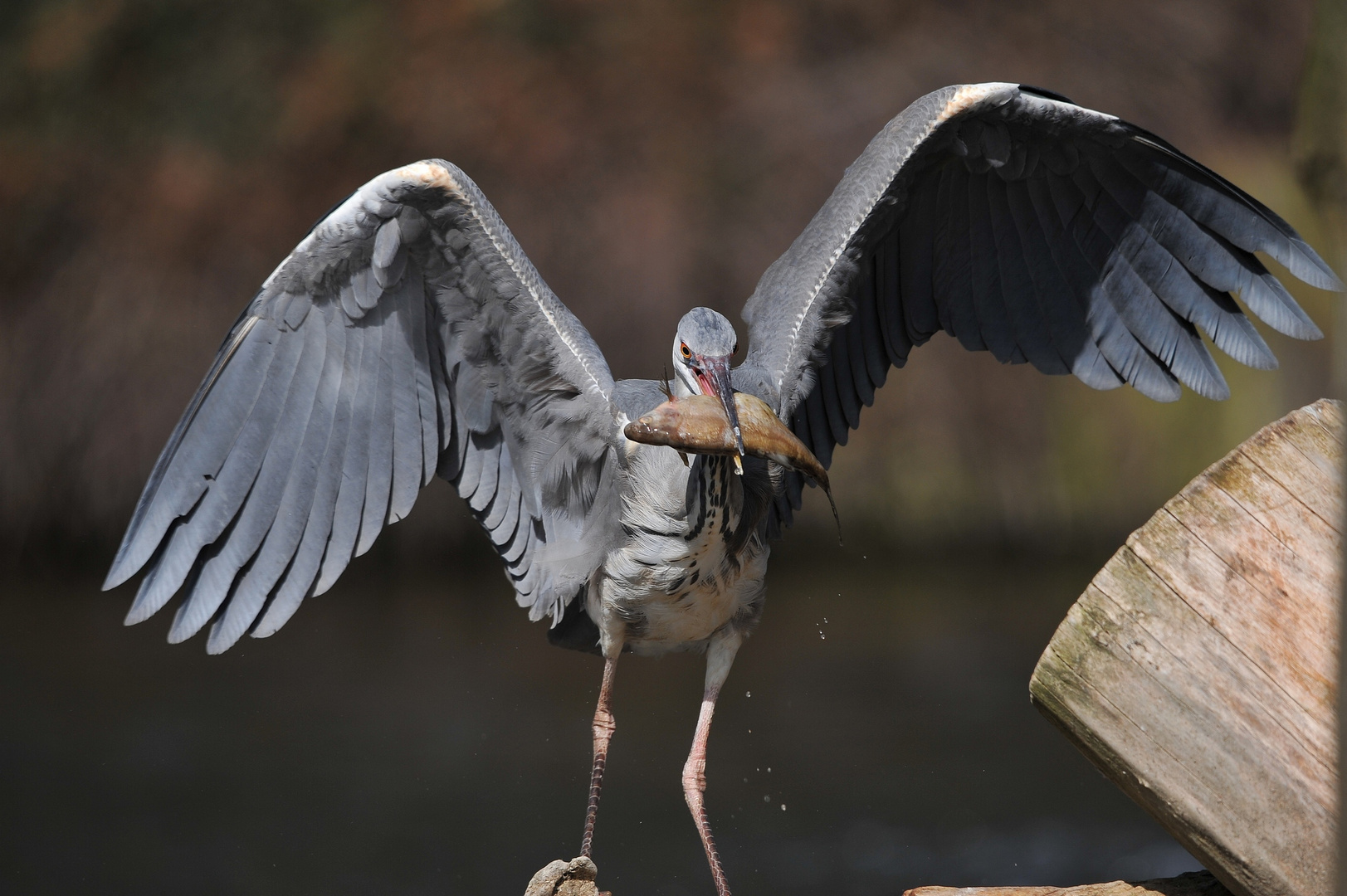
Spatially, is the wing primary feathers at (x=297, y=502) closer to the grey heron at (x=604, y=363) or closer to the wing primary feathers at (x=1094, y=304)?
the grey heron at (x=604, y=363)

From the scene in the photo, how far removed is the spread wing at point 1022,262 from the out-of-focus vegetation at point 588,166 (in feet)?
10.4

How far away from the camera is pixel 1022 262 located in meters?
3.00

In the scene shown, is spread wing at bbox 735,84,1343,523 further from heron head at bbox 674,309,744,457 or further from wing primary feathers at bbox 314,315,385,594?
wing primary feathers at bbox 314,315,385,594

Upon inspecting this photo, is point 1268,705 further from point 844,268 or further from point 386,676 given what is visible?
point 386,676

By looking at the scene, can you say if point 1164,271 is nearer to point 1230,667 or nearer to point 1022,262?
point 1022,262

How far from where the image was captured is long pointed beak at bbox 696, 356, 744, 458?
7.91 ft

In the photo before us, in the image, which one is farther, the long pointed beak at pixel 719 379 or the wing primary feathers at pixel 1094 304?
the wing primary feathers at pixel 1094 304

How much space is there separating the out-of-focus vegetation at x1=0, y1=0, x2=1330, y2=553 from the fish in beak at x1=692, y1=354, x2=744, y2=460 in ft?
12.1

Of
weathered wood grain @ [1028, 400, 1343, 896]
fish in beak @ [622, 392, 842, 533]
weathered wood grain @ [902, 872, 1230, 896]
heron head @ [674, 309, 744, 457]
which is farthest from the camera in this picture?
heron head @ [674, 309, 744, 457]

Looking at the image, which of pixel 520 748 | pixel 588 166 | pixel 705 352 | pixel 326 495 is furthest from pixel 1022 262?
pixel 588 166

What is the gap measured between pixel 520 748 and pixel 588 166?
10.2 ft

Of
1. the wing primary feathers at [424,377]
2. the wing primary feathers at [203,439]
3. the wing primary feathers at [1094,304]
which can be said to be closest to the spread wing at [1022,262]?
the wing primary feathers at [1094,304]

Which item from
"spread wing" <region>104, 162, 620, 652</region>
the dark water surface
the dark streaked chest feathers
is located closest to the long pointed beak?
the dark streaked chest feathers

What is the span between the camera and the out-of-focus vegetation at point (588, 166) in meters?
6.18
